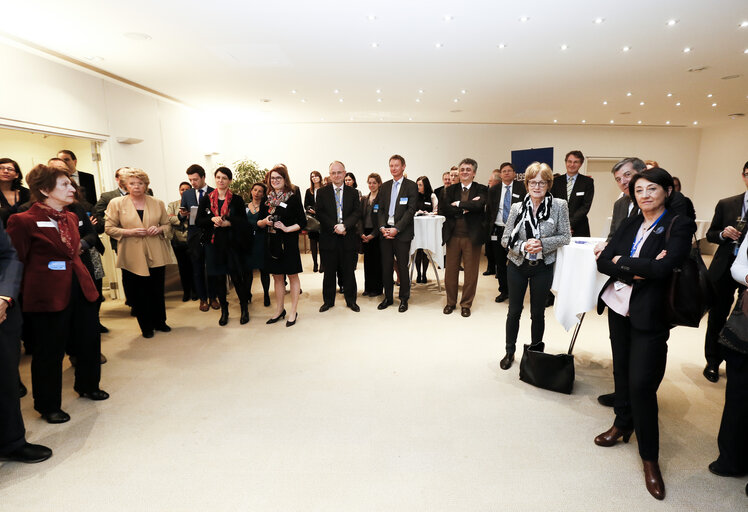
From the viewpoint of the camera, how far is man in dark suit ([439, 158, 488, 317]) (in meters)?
4.46

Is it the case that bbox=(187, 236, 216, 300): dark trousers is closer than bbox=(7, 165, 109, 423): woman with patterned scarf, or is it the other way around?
bbox=(7, 165, 109, 423): woman with patterned scarf

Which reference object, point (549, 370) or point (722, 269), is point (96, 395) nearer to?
point (549, 370)

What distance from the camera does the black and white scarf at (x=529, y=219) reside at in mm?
2844

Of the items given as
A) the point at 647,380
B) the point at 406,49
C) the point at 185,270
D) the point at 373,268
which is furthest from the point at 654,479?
the point at 185,270

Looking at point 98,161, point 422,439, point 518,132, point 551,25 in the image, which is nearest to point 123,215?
point 98,161

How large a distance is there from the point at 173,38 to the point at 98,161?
261 cm

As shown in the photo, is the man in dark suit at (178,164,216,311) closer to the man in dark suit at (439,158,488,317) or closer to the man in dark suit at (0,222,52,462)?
the man in dark suit at (0,222,52,462)

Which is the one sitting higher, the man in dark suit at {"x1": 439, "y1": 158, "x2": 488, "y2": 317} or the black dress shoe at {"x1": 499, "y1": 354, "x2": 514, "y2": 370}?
the man in dark suit at {"x1": 439, "y1": 158, "x2": 488, "y2": 317}

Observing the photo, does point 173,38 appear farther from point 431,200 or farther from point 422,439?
point 422,439

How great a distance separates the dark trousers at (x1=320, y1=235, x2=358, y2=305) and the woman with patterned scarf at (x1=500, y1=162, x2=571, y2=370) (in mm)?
2207

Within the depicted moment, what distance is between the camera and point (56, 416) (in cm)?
251

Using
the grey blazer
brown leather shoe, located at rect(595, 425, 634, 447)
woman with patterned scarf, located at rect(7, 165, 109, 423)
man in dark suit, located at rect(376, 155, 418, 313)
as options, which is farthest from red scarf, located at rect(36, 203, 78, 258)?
brown leather shoe, located at rect(595, 425, 634, 447)

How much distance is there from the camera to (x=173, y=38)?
4527 mm

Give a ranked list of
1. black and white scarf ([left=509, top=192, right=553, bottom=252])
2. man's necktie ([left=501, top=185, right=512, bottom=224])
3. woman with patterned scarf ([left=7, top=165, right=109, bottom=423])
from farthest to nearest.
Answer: man's necktie ([left=501, top=185, right=512, bottom=224]), black and white scarf ([left=509, top=192, right=553, bottom=252]), woman with patterned scarf ([left=7, top=165, right=109, bottom=423])
